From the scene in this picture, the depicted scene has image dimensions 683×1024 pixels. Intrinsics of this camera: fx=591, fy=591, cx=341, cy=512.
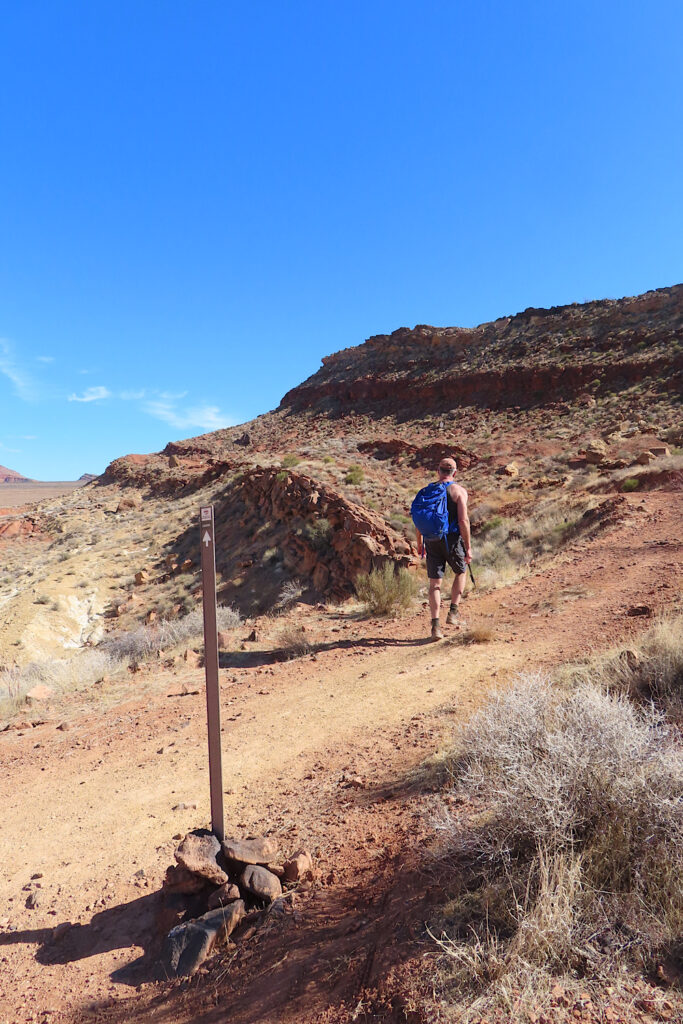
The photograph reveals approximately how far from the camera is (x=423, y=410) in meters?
34.4

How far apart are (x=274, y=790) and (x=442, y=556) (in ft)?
11.8

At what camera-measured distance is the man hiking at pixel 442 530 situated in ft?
22.8

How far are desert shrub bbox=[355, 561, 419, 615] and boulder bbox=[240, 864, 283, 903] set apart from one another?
5955 millimetres

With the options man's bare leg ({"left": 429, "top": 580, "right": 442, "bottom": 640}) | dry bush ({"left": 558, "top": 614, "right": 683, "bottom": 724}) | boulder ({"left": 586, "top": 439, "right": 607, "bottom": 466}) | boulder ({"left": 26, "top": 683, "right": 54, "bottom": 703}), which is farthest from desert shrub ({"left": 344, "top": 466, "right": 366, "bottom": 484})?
dry bush ({"left": 558, "top": 614, "right": 683, "bottom": 724})

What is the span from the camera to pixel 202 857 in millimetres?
3285

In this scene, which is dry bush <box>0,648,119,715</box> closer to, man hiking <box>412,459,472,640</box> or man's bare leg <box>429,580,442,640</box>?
man's bare leg <box>429,580,442,640</box>

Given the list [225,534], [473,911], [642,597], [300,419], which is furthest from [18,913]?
[300,419]

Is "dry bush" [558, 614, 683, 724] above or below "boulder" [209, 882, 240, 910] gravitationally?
above

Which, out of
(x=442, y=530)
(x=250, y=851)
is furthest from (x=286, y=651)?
(x=250, y=851)

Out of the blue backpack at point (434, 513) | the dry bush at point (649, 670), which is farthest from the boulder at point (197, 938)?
the blue backpack at point (434, 513)

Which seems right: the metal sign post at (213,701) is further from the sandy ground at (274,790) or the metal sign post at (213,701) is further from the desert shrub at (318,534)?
the desert shrub at (318,534)

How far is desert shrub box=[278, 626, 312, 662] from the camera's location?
7.93 m

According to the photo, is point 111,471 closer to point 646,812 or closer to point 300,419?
point 300,419

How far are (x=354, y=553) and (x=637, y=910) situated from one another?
9418mm
